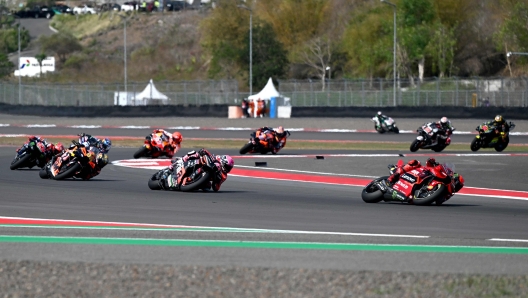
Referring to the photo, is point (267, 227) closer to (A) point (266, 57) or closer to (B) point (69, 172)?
(B) point (69, 172)

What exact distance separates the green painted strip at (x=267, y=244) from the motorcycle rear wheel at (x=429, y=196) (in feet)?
14.3

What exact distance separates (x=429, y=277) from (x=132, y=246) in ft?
10.2

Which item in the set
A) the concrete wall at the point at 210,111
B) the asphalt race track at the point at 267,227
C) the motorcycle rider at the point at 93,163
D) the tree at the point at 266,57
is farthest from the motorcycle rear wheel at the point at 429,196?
the tree at the point at 266,57


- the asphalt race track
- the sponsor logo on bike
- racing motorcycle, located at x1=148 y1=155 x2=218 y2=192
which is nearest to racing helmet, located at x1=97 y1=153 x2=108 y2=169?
the asphalt race track

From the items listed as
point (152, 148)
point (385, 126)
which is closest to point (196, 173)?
point (152, 148)

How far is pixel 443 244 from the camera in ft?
32.0

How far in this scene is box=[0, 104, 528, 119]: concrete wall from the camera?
44.6 m

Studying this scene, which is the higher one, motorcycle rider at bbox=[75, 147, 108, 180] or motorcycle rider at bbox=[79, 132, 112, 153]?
motorcycle rider at bbox=[79, 132, 112, 153]

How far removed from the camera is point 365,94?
2098 inches

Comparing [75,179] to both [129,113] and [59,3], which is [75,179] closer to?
[129,113]

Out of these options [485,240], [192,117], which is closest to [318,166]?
[485,240]

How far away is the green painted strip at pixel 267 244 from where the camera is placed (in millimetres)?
9320

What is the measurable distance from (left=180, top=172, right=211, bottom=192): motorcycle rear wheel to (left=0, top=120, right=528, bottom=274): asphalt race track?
0.53 feet

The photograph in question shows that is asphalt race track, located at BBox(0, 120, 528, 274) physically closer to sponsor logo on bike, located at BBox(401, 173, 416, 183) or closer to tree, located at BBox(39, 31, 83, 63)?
sponsor logo on bike, located at BBox(401, 173, 416, 183)
